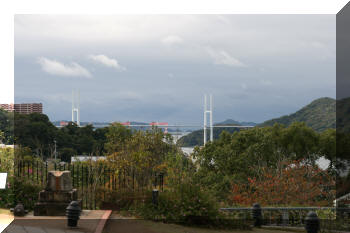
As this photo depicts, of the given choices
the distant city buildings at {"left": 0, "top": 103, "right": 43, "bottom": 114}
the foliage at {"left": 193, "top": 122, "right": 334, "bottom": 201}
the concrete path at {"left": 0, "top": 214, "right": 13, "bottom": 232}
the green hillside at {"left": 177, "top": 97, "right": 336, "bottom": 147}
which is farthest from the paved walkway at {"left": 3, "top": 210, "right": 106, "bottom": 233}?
the distant city buildings at {"left": 0, "top": 103, "right": 43, "bottom": 114}

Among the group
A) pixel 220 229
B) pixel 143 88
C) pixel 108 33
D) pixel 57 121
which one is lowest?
pixel 220 229

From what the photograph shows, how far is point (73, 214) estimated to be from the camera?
5969 mm

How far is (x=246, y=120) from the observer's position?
12148mm

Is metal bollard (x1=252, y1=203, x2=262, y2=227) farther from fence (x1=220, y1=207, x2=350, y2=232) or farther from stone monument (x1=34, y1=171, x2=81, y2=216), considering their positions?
stone monument (x1=34, y1=171, x2=81, y2=216)

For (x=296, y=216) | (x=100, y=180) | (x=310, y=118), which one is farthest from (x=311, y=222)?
(x=310, y=118)

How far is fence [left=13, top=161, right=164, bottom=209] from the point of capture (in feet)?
23.6

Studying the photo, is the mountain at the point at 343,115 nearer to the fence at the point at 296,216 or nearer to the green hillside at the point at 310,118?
the fence at the point at 296,216

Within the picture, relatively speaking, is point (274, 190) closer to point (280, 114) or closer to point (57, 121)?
point (280, 114)

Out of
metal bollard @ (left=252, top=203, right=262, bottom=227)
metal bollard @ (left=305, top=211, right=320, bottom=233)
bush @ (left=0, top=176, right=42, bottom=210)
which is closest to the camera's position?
metal bollard @ (left=305, top=211, right=320, bottom=233)

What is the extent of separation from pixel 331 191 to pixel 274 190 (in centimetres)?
120

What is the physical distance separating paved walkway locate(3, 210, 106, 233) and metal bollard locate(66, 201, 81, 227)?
8 centimetres

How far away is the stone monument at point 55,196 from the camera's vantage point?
21.4ft

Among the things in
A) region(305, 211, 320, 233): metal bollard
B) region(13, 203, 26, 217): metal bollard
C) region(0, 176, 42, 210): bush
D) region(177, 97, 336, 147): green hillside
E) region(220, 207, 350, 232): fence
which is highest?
region(177, 97, 336, 147): green hillside

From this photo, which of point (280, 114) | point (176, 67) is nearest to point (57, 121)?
point (176, 67)
